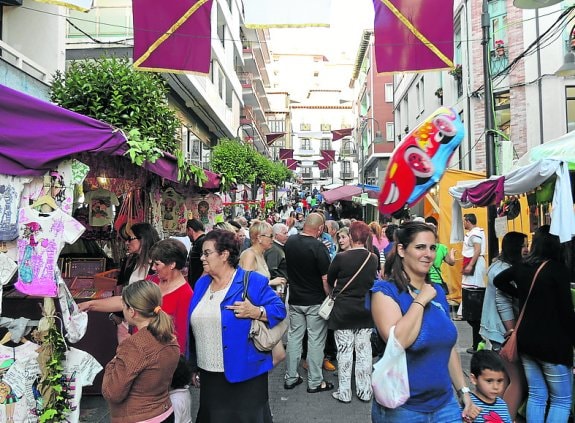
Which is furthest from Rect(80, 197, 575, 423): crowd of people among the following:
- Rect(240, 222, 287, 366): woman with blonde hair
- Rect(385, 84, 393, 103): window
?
Rect(385, 84, 393, 103): window

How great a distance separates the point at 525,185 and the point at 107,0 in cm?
1520

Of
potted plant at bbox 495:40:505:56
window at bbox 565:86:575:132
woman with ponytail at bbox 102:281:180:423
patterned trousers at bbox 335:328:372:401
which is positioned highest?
potted plant at bbox 495:40:505:56

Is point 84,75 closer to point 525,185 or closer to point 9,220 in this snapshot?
point 9,220

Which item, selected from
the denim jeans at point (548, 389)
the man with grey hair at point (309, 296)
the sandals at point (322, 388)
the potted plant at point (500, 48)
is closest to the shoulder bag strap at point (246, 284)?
the denim jeans at point (548, 389)

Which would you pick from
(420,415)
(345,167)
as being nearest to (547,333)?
(420,415)

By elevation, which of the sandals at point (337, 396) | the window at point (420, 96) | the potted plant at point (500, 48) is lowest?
the sandals at point (337, 396)

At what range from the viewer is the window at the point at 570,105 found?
13250mm

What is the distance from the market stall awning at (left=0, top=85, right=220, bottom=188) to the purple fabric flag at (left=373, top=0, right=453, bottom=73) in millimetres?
3746

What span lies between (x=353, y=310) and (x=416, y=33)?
3.44 metres

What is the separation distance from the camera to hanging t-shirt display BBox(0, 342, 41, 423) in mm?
3561

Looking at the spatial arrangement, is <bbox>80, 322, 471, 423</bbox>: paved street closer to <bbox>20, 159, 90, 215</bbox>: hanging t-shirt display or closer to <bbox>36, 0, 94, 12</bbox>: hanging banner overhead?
<bbox>20, 159, 90, 215</bbox>: hanging t-shirt display

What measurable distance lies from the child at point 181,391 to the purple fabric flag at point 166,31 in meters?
3.93

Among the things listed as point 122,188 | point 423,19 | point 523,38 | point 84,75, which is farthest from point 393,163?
point 523,38

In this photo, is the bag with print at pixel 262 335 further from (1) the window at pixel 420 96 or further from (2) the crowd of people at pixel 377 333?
(1) the window at pixel 420 96
